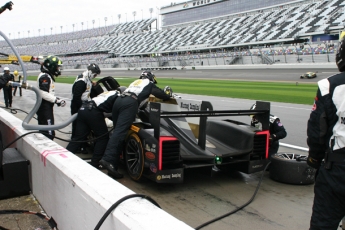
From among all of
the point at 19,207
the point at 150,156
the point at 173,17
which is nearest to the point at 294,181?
the point at 150,156

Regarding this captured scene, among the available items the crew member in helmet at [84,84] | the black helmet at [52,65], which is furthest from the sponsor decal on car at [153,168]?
the black helmet at [52,65]

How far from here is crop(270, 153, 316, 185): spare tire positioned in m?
4.54

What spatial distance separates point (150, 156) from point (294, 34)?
5422 centimetres

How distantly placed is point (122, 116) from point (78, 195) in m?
2.45

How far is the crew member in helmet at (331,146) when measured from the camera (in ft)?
7.52

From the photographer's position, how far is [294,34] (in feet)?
174

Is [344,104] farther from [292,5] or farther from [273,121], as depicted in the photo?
[292,5]

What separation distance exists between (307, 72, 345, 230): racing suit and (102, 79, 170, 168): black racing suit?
2.95 meters

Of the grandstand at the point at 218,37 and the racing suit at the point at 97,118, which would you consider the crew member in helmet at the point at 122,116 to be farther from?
the grandstand at the point at 218,37

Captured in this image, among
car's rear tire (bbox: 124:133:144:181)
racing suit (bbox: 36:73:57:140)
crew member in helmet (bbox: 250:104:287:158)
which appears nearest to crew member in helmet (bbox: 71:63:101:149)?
racing suit (bbox: 36:73:57:140)

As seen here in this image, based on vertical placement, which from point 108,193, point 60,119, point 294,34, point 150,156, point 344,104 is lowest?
point 60,119

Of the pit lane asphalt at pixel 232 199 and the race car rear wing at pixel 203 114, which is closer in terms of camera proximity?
the pit lane asphalt at pixel 232 199

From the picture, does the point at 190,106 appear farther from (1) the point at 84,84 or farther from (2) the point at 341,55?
(2) the point at 341,55

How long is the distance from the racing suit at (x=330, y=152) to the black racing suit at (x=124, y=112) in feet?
9.69
